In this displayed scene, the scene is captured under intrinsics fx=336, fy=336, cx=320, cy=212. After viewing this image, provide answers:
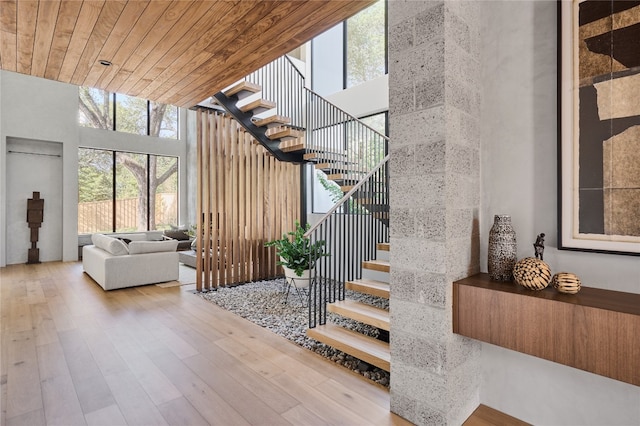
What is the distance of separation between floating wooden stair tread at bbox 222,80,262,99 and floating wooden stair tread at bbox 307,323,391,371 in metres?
3.42

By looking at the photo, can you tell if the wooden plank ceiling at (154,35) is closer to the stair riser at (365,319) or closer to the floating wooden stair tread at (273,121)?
the floating wooden stair tread at (273,121)

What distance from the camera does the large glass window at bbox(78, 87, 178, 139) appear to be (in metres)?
8.56

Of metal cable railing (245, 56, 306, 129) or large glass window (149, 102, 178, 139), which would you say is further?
large glass window (149, 102, 178, 139)

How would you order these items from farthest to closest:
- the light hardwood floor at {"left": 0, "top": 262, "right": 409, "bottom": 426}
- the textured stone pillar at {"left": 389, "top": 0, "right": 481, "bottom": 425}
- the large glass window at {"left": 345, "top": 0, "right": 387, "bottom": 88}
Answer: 1. the large glass window at {"left": 345, "top": 0, "right": 387, "bottom": 88}
2. the light hardwood floor at {"left": 0, "top": 262, "right": 409, "bottom": 426}
3. the textured stone pillar at {"left": 389, "top": 0, "right": 481, "bottom": 425}

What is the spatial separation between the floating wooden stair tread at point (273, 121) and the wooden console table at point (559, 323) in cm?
392

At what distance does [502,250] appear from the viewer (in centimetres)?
181

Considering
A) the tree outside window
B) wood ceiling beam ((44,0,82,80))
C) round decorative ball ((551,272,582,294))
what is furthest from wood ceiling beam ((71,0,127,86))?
the tree outside window

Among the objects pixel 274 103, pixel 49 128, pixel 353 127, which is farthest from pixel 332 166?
pixel 49 128

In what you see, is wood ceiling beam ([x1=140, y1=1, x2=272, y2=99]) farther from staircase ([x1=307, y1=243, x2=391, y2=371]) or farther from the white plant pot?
the white plant pot

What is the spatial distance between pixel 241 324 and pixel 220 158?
279cm

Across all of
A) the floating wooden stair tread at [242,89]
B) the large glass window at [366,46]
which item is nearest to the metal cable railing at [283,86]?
the floating wooden stair tread at [242,89]

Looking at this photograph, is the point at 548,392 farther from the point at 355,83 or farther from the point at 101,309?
the point at 355,83

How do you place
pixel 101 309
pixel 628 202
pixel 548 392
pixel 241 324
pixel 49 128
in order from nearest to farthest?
pixel 628 202, pixel 548 392, pixel 241 324, pixel 101 309, pixel 49 128

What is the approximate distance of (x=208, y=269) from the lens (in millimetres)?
5121
